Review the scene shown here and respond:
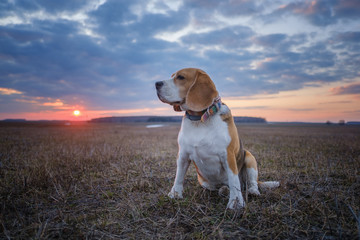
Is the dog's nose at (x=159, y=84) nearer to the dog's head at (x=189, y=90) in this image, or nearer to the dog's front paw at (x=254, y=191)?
the dog's head at (x=189, y=90)

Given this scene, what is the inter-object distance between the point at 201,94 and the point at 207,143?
765mm

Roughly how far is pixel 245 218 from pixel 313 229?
744 millimetres

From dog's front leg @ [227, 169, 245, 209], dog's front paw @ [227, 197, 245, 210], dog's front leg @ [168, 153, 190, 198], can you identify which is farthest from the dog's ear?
dog's front paw @ [227, 197, 245, 210]

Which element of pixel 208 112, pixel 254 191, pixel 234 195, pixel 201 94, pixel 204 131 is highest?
pixel 201 94

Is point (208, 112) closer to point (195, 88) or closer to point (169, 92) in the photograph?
point (195, 88)

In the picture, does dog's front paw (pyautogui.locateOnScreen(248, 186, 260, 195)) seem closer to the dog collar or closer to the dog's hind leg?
the dog's hind leg

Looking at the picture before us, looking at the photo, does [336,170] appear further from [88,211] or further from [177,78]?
[88,211]

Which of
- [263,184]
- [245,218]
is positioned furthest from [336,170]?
[245,218]

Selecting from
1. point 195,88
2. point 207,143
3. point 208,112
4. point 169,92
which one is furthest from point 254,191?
point 169,92

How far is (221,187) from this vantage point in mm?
3439

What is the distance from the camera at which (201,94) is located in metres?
2.97

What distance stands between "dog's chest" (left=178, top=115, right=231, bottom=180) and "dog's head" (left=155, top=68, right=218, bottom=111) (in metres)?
0.29

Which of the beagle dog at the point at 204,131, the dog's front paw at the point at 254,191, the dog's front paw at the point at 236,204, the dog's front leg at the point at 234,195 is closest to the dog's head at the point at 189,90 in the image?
the beagle dog at the point at 204,131

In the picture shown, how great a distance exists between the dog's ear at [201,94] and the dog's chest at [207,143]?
0.25 metres
